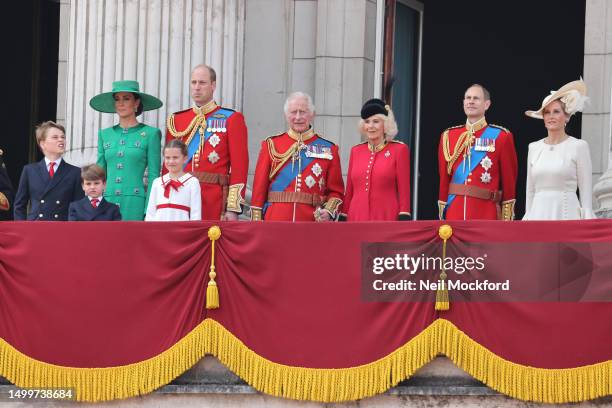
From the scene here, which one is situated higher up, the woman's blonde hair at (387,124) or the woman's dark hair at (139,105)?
the woman's dark hair at (139,105)

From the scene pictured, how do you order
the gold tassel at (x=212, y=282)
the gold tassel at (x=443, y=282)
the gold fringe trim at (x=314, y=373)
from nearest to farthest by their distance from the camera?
1. the gold fringe trim at (x=314, y=373)
2. the gold tassel at (x=443, y=282)
3. the gold tassel at (x=212, y=282)

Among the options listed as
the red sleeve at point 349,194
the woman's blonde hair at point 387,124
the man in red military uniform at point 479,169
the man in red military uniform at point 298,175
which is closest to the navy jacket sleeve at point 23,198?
the man in red military uniform at point 298,175

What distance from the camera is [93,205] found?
12.4 m

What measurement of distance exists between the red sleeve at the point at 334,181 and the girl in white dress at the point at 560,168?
155cm

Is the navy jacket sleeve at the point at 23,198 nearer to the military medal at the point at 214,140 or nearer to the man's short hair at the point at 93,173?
the man's short hair at the point at 93,173

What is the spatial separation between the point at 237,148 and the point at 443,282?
2496mm

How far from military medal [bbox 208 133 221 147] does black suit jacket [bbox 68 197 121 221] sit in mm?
1071

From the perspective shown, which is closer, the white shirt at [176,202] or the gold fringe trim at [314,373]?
the gold fringe trim at [314,373]

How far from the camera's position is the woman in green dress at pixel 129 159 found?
13.1 m

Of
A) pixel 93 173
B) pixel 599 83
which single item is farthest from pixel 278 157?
pixel 599 83

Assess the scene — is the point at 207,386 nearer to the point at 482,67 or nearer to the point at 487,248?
the point at 487,248

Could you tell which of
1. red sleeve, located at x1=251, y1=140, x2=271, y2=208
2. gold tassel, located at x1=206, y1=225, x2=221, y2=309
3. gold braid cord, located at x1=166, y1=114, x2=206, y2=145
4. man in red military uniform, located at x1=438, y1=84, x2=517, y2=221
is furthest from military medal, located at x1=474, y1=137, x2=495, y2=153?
gold tassel, located at x1=206, y1=225, x2=221, y2=309

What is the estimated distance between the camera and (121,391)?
11.4m

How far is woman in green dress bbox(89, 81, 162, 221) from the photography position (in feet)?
43.0
